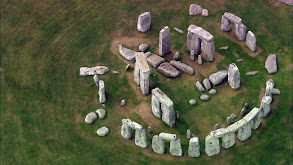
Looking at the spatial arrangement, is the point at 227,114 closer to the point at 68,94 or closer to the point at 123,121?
the point at 123,121

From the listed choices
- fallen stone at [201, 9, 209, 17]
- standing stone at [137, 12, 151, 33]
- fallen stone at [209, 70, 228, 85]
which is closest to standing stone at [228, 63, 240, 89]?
fallen stone at [209, 70, 228, 85]

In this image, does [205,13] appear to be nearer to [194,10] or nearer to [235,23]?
[194,10]

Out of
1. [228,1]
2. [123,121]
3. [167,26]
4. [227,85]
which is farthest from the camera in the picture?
[228,1]

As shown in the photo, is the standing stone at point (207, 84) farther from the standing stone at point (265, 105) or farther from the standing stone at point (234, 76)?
the standing stone at point (265, 105)

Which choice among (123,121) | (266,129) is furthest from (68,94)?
(266,129)

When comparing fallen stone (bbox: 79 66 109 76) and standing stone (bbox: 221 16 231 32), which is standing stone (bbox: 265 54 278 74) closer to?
standing stone (bbox: 221 16 231 32)

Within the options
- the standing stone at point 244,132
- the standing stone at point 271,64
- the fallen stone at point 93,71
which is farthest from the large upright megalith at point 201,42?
the standing stone at point 244,132

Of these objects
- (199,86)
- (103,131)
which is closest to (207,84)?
(199,86)
